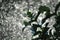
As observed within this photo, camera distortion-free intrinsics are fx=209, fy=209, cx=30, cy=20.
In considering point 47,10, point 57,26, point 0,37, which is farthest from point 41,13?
point 0,37

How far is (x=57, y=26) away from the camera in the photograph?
3.18 m

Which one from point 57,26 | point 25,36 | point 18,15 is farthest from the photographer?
point 18,15

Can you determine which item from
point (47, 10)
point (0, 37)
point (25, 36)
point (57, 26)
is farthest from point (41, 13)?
point (0, 37)

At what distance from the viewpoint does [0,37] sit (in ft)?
12.7

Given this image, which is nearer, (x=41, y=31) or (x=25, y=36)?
(x=41, y=31)

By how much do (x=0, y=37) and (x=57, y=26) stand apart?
1.21 m

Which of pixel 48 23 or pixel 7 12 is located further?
pixel 7 12

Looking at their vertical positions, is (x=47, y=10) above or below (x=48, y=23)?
above

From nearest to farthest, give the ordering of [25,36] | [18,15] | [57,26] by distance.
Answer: [57,26] → [25,36] → [18,15]

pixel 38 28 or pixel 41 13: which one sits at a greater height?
pixel 41 13

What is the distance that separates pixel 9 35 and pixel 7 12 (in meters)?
0.55

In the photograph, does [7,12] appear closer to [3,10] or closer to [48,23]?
[3,10]

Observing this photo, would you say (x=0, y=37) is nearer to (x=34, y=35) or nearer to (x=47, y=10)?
(x=34, y=35)

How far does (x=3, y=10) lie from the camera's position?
4230 millimetres
